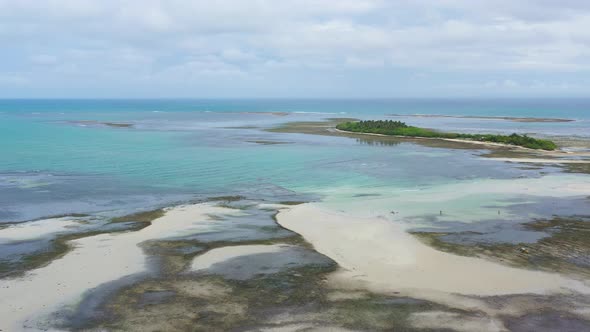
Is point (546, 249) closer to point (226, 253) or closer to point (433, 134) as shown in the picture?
point (226, 253)

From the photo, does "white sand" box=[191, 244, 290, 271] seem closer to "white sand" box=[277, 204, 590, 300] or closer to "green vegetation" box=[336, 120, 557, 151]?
"white sand" box=[277, 204, 590, 300]

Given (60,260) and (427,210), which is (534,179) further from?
(60,260)

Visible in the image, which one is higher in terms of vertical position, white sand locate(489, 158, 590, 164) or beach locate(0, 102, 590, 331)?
white sand locate(489, 158, 590, 164)

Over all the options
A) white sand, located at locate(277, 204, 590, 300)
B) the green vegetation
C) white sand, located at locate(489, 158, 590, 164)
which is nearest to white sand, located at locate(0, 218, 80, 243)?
white sand, located at locate(277, 204, 590, 300)

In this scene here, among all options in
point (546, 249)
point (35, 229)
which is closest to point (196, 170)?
point (35, 229)

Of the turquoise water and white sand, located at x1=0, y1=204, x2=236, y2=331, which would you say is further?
the turquoise water

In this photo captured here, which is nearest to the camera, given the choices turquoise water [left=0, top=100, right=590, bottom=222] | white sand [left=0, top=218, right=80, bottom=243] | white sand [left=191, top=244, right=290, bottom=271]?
Answer: white sand [left=191, top=244, right=290, bottom=271]

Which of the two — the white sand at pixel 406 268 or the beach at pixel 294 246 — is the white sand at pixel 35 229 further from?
the white sand at pixel 406 268
